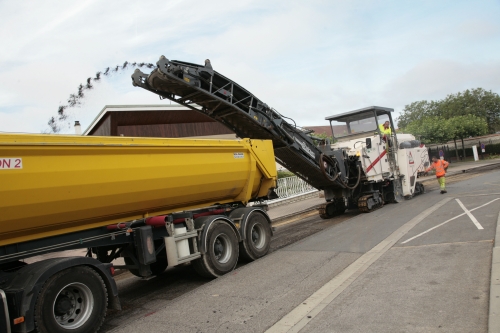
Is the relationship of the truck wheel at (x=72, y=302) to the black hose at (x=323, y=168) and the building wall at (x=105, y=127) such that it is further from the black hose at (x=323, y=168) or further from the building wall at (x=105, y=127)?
the building wall at (x=105, y=127)

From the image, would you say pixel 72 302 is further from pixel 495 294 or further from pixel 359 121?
pixel 359 121

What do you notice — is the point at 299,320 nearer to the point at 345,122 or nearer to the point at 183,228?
the point at 183,228

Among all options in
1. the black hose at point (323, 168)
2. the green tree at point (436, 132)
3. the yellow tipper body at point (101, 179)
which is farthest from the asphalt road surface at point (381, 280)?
the green tree at point (436, 132)

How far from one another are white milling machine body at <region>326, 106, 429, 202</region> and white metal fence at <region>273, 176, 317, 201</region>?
498 centimetres

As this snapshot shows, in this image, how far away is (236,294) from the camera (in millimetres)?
5707

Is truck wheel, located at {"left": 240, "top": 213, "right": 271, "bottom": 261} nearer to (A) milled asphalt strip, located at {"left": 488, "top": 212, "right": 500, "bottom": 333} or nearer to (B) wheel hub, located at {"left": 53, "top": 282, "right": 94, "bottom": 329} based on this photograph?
(B) wheel hub, located at {"left": 53, "top": 282, "right": 94, "bottom": 329}

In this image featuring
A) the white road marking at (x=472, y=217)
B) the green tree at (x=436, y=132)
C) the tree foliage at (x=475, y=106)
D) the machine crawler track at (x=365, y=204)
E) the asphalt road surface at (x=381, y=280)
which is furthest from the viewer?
the tree foliage at (x=475, y=106)

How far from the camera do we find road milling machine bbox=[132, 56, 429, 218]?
316 inches

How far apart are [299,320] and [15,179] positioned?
11.6 feet

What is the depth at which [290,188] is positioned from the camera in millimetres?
19281

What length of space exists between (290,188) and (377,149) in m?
6.66

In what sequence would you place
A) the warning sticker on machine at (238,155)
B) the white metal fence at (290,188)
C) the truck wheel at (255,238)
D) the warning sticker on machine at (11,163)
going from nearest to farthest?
the warning sticker on machine at (11,163), the truck wheel at (255,238), the warning sticker on machine at (238,155), the white metal fence at (290,188)

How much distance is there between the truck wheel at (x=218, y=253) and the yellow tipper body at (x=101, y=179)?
0.64 meters

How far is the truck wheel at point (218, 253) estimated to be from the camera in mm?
6781
